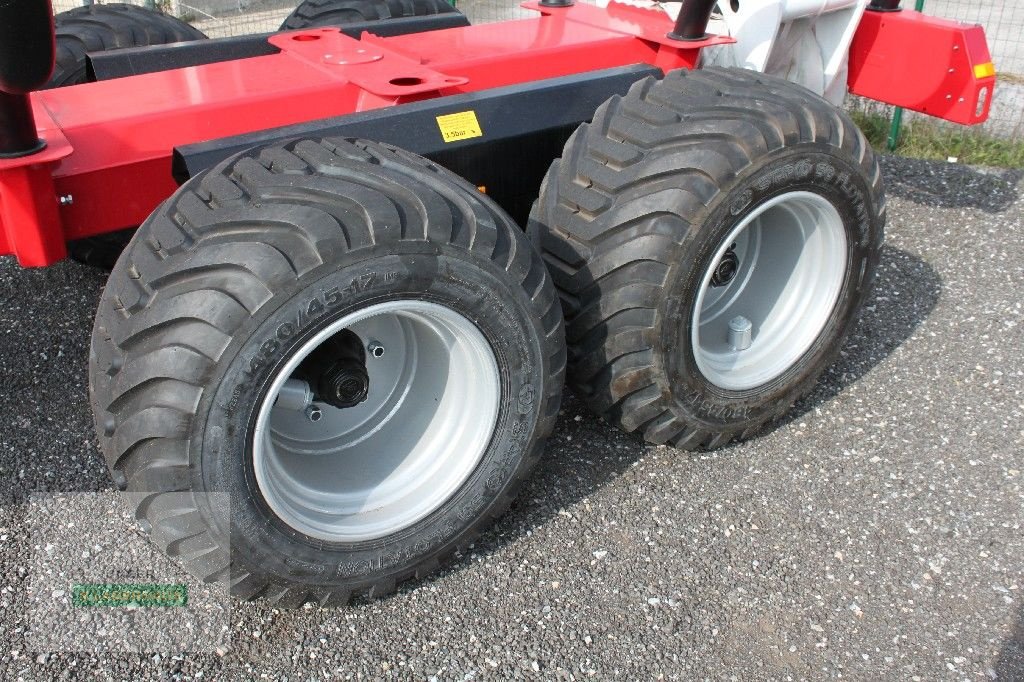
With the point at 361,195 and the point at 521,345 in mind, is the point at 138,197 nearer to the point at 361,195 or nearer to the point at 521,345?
the point at 361,195

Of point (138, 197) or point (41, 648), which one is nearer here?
point (41, 648)

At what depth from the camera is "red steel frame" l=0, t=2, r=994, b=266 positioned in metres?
2.40

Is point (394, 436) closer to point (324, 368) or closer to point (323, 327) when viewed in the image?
point (324, 368)

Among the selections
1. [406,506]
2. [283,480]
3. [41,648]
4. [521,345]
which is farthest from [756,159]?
[41,648]

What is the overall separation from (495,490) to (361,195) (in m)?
0.88

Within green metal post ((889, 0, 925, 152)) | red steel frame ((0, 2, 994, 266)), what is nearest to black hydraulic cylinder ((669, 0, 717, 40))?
red steel frame ((0, 2, 994, 266))

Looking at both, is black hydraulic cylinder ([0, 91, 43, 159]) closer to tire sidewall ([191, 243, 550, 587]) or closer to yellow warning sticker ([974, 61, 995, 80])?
tire sidewall ([191, 243, 550, 587])

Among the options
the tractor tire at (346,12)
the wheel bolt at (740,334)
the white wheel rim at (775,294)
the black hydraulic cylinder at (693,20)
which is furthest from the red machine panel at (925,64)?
the tractor tire at (346,12)

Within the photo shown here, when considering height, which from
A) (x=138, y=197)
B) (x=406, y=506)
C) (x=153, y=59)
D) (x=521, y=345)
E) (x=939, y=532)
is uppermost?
(x=153, y=59)

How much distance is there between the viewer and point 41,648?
2314 millimetres

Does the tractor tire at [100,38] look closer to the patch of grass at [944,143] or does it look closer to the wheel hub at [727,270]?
the wheel hub at [727,270]

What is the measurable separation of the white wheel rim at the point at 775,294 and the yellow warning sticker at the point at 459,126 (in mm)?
927
